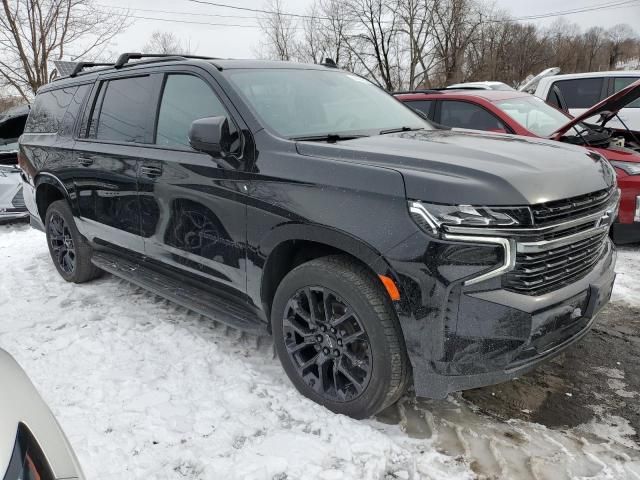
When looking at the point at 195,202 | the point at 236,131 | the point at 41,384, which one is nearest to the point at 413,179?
the point at 236,131

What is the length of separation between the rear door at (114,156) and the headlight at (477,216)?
2.27 metres

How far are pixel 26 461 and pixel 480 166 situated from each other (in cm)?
196

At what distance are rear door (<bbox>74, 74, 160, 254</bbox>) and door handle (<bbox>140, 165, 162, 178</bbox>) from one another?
8cm

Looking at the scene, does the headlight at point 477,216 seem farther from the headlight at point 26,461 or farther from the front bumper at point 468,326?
the headlight at point 26,461

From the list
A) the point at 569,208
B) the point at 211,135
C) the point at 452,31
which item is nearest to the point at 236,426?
the point at 211,135

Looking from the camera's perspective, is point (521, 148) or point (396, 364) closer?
point (396, 364)

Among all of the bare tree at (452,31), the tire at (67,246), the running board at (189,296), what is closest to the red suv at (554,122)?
the running board at (189,296)

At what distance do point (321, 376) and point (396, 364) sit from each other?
526 mm

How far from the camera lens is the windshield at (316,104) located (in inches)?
118

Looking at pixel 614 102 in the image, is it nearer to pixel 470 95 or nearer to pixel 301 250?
pixel 470 95

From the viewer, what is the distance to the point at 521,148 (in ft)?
8.65

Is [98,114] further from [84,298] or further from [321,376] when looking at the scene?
[321,376]

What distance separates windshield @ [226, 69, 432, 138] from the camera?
2990 mm

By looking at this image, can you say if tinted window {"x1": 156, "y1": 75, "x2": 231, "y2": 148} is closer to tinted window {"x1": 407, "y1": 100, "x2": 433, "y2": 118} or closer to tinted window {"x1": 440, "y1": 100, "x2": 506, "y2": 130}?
tinted window {"x1": 440, "y1": 100, "x2": 506, "y2": 130}
